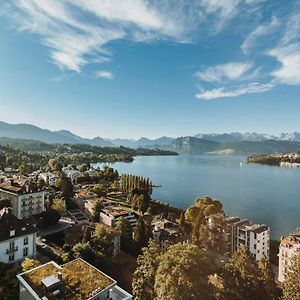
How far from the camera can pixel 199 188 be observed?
2995 inches

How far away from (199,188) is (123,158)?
103 m

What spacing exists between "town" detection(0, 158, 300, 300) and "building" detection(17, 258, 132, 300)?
43 mm

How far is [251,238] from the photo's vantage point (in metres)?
27.6

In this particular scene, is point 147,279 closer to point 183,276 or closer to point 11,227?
point 183,276

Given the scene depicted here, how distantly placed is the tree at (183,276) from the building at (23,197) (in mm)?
24484

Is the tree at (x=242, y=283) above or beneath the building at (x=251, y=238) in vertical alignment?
above

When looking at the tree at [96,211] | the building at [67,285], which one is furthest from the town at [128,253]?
the tree at [96,211]

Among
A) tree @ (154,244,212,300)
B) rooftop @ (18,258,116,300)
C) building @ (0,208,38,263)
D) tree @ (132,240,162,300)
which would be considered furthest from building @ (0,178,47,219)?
tree @ (154,244,212,300)

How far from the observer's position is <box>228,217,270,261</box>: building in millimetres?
27438

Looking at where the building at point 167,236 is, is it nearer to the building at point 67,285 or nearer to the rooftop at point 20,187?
the building at point 67,285

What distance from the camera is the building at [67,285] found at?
12539 mm

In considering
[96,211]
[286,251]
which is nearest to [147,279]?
[286,251]

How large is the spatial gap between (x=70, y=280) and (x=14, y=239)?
9087mm

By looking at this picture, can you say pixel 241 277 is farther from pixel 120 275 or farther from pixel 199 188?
pixel 199 188
